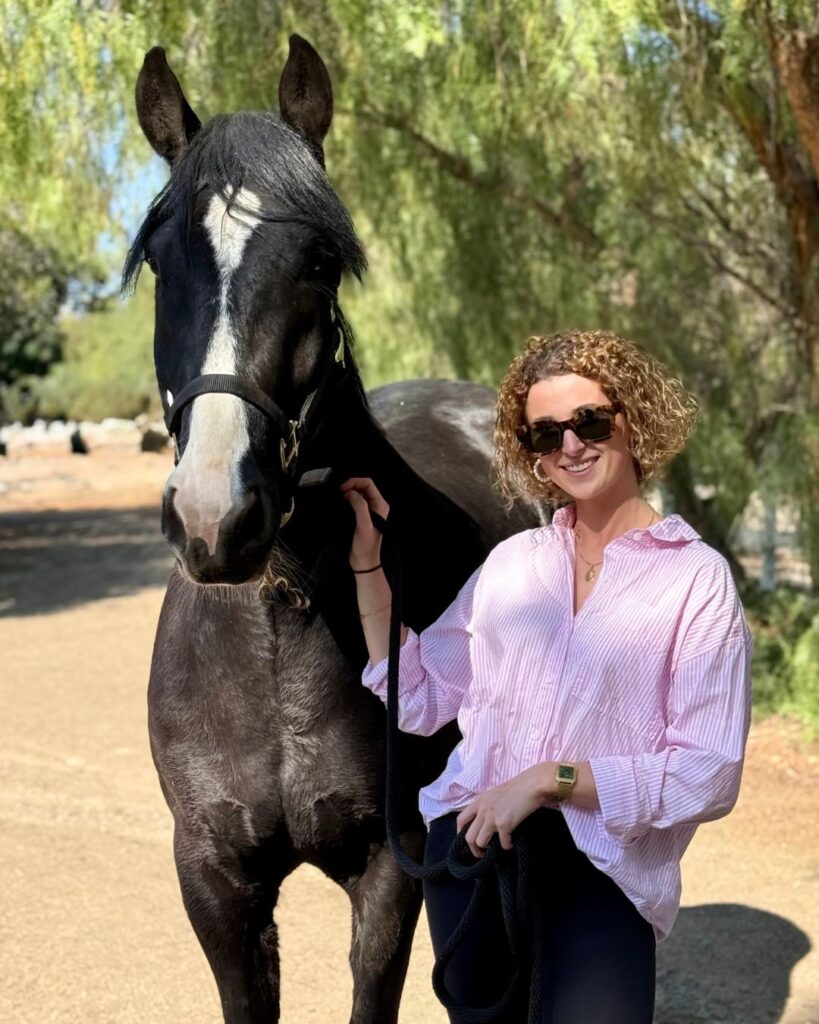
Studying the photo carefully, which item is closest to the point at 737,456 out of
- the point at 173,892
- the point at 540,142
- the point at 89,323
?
the point at 540,142

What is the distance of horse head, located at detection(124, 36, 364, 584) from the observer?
1.81 metres

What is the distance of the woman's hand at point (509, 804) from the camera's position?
5.97 ft

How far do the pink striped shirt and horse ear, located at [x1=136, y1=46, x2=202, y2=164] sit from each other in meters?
0.99

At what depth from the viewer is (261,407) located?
191 cm

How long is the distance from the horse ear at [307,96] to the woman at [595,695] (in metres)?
0.61

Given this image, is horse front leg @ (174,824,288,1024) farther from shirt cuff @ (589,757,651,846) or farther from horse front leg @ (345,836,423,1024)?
shirt cuff @ (589,757,651,846)

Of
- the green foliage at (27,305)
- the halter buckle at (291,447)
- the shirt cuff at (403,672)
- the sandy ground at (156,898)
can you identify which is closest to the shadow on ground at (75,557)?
the green foliage at (27,305)

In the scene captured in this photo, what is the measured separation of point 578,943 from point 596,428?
2.51 feet

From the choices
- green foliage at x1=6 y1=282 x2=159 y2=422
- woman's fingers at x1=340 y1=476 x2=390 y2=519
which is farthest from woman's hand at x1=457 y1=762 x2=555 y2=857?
green foliage at x1=6 y1=282 x2=159 y2=422

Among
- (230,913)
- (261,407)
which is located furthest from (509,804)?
(230,913)

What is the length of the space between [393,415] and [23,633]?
6058mm

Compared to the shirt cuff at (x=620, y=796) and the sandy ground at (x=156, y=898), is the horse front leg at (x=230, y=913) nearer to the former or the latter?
the shirt cuff at (x=620, y=796)

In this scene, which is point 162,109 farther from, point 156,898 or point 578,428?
point 156,898

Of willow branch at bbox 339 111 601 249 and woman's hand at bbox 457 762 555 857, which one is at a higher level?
willow branch at bbox 339 111 601 249
